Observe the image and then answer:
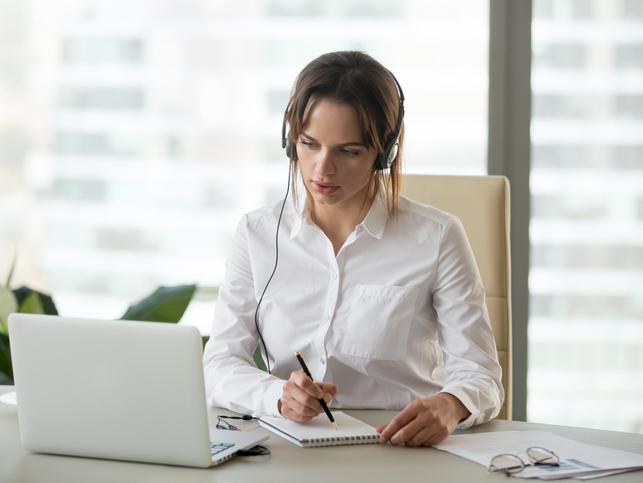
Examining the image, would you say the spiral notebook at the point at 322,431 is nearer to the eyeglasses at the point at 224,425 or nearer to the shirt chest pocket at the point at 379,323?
the eyeglasses at the point at 224,425

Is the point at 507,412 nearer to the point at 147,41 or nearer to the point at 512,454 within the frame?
the point at 512,454

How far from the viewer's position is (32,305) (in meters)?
2.26

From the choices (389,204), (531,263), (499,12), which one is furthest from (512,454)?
(499,12)

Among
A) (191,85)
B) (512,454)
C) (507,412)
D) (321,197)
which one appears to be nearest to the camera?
(512,454)

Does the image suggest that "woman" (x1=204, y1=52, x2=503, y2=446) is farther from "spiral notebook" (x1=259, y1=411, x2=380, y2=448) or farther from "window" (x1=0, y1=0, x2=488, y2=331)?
"window" (x1=0, y1=0, x2=488, y2=331)

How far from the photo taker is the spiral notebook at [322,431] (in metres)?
1.34

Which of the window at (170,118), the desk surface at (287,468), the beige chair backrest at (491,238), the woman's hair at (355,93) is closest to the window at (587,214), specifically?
the window at (170,118)

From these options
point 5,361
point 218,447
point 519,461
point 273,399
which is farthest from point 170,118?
point 519,461

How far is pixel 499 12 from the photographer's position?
2.81 meters

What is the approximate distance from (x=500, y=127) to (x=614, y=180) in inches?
15.7

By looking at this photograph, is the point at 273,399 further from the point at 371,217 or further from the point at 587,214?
the point at 587,214

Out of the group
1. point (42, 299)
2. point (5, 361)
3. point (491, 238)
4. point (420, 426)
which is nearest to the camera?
point (420, 426)

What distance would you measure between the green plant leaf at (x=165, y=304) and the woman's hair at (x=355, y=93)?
2.45 ft

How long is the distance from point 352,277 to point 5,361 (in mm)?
989
